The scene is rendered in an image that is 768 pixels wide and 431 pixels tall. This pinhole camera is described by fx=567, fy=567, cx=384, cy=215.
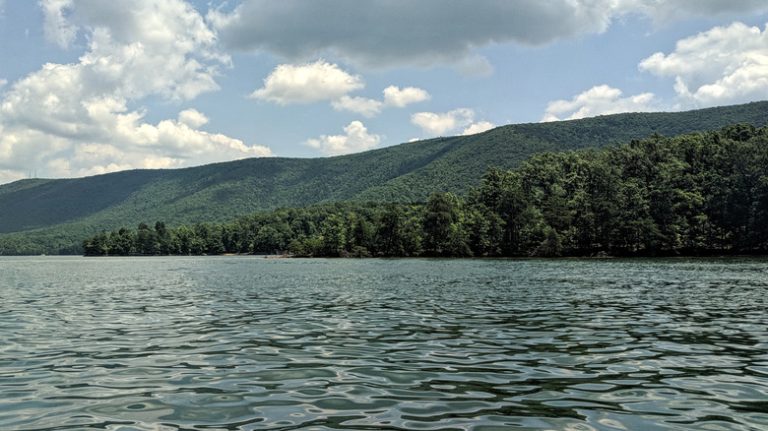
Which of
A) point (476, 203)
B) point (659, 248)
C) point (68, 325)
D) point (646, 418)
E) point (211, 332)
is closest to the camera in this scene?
point (646, 418)

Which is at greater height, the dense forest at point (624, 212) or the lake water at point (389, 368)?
the dense forest at point (624, 212)

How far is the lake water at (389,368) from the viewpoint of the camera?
10922 millimetres

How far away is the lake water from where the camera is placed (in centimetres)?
1092

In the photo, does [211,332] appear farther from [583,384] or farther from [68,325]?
[583,384]

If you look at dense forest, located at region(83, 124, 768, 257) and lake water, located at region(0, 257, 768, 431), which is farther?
dense forest, located at region(83, 124, 768, 257)

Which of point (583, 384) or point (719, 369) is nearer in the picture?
point (583, 384)

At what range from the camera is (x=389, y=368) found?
15.6m

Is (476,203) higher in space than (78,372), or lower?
higher

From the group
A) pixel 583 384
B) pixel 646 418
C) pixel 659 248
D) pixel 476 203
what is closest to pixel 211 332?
pixel 583 384

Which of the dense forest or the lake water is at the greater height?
the dense forest

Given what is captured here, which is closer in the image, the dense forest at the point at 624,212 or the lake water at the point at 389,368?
the lake water at the point at 389,368

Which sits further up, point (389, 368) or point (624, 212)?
point (624, 212)

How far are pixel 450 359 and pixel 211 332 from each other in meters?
11.2

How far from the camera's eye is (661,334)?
2180 centimetres
